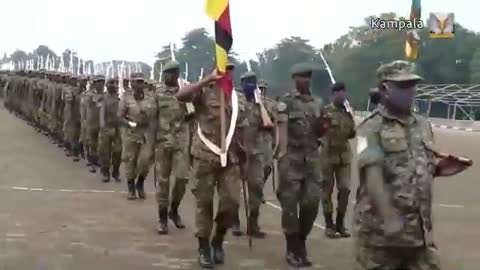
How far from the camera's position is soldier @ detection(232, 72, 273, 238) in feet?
32.4

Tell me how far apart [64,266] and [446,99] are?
36494mm

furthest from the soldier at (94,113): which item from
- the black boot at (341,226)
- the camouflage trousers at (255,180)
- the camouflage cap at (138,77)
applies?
the black boot at (341,226)

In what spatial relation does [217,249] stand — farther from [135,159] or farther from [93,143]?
[93,143]

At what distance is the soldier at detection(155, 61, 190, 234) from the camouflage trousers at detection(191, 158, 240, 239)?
1.75 m

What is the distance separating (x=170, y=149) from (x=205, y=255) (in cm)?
233

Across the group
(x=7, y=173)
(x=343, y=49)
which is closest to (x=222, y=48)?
(x=7, y=173)

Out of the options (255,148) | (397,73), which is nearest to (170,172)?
Result: (255,148)

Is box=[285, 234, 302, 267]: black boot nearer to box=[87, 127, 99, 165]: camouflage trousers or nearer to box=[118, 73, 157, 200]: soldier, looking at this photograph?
box=[118, 73, 157, 200]: soldier

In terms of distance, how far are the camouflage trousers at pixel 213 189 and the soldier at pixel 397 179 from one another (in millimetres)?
2773

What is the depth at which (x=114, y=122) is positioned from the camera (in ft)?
49.7

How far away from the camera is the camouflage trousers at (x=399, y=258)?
5012 mm

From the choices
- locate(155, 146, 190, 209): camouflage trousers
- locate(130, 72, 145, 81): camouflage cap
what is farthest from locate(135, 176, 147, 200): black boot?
locate(155, 146, 190, 209): camouflage trousers

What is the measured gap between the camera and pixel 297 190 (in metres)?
8.13

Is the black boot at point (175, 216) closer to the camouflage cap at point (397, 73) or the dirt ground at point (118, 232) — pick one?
the dirt ground at point (118, 232)
